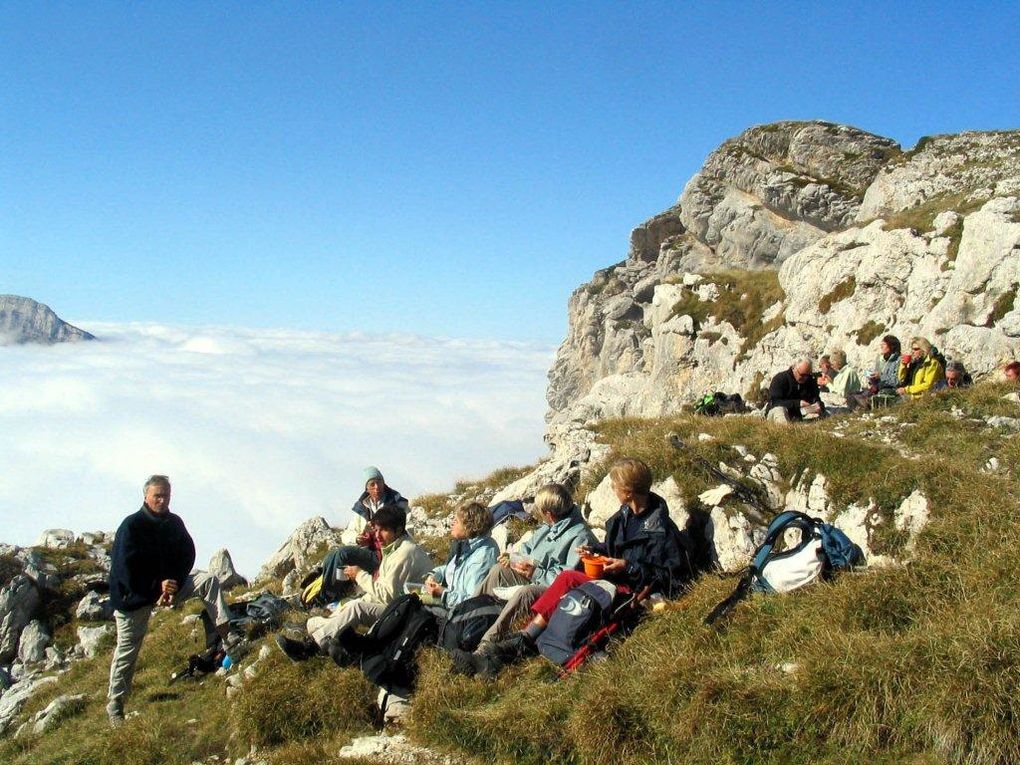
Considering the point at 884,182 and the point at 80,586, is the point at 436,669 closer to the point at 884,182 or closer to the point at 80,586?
the point at 80,586

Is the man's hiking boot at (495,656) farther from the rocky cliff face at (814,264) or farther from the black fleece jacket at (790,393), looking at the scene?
the black fleece jacket at (790,393)

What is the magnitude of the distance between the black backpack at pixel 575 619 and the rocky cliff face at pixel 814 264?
8.58 m

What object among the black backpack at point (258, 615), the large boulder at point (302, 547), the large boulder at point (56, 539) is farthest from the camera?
the large boulder at point (56, 539)

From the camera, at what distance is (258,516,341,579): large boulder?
1641 centimetres

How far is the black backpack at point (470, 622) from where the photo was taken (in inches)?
297

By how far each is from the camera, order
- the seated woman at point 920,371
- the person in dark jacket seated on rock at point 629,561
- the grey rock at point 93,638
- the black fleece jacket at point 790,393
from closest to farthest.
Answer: the person in dark jacket seated on rock at point 629,561, the grey rock at point 93,638, the black fleece jacket at point 790,393, the seated woman at point 920,371

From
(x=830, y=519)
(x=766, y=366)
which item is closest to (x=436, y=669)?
(x=830, y=519)

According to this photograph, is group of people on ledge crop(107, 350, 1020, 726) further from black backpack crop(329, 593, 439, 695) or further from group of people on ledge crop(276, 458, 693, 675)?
black backpack crop(329, 593, 439, 695)

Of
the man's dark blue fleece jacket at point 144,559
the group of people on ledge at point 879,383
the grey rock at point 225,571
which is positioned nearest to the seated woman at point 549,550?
the man's dark blue fleece jacket at point 144,559

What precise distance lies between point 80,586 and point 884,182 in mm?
48154

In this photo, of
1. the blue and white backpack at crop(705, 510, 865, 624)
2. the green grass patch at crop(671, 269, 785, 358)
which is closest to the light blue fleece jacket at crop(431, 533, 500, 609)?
the blue and white backpack at crop(705, 510, 865, 624)

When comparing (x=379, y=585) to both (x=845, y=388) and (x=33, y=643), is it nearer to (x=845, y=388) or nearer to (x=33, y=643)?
(x=33, y=643)

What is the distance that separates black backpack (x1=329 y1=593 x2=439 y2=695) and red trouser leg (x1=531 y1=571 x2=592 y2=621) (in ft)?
4.30

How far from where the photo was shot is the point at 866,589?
642cm
